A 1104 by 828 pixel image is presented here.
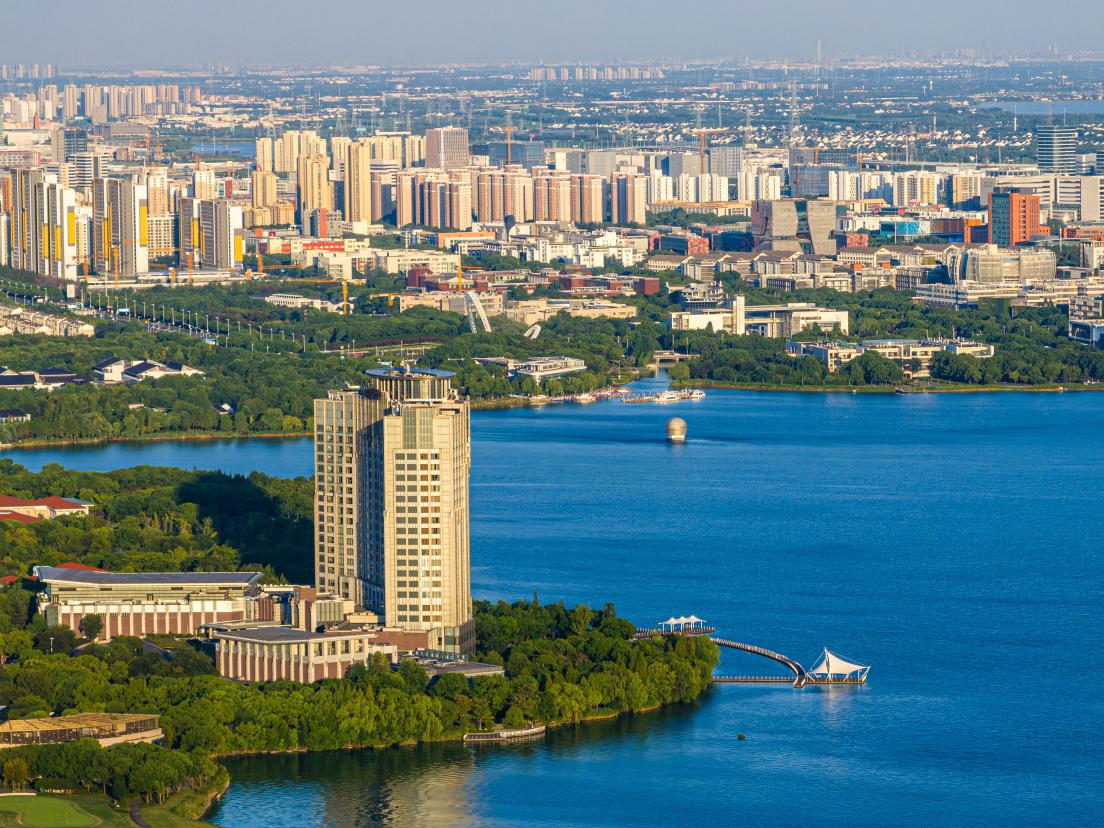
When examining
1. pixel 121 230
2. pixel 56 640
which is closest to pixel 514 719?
pixel 56 640

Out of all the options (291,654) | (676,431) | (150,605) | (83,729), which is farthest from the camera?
(676,431)

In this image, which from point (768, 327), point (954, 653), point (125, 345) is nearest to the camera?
point (954, 653)

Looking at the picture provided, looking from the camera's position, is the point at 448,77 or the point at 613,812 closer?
the point at 613,812

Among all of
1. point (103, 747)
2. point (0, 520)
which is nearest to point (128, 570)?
point (0, 520)

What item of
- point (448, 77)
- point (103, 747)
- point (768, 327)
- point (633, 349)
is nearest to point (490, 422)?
point (633, 349)

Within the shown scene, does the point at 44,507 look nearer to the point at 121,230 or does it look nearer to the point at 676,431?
the point at 676,431

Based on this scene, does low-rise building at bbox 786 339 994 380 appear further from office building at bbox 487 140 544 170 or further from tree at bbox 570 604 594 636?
office building at bbox 487 140 544 170

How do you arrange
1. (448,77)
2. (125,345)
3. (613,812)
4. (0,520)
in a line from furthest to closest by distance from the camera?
(448,77), (125,345), (0,520), (613,812)

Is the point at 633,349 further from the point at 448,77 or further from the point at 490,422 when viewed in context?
the point at 448,77
